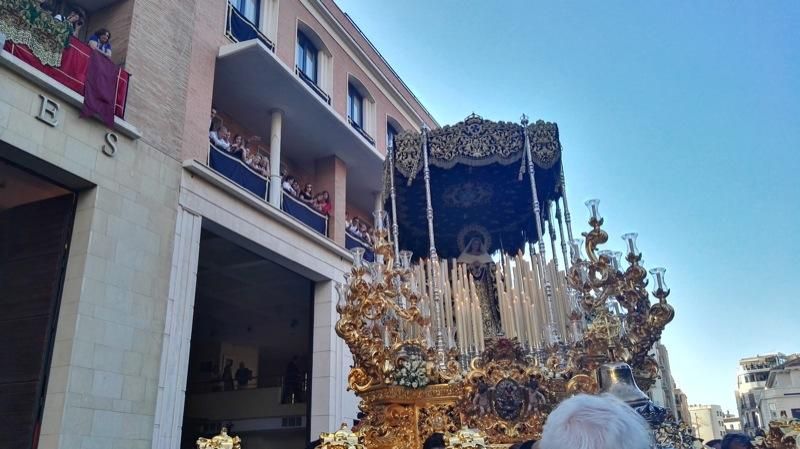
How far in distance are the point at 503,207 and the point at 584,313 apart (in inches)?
146

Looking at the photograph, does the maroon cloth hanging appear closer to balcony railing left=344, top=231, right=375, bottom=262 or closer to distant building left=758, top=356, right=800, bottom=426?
balcony railing left=344, top=231, right=375, bottom=262

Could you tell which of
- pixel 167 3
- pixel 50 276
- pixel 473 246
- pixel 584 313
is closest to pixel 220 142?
pixel 167 3

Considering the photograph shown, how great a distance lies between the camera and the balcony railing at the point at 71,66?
8742 millimetres

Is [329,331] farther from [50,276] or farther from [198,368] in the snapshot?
[198,368]

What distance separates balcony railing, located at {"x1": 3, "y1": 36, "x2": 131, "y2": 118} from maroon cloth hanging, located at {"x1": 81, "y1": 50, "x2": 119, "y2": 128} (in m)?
0.10

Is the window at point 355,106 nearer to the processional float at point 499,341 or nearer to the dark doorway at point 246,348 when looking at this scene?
the dark doorway at point 246,348

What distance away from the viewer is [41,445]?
7.99 meters

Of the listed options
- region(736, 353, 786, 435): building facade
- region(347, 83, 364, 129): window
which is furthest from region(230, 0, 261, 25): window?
region(736, 353, 786, 435): building facade

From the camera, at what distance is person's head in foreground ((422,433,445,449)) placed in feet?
15.3

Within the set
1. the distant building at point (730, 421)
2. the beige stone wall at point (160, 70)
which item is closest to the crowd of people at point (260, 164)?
the beige stone wall at point (160, 70)

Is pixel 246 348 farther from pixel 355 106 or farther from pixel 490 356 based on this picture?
pixel 490 356

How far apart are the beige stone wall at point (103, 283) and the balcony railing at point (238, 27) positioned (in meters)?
4.59

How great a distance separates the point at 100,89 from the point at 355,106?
9.87 m

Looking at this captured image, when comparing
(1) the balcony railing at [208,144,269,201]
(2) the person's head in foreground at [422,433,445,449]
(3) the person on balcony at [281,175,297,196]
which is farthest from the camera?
(3) the person on balcony at [281,175,297,196]
